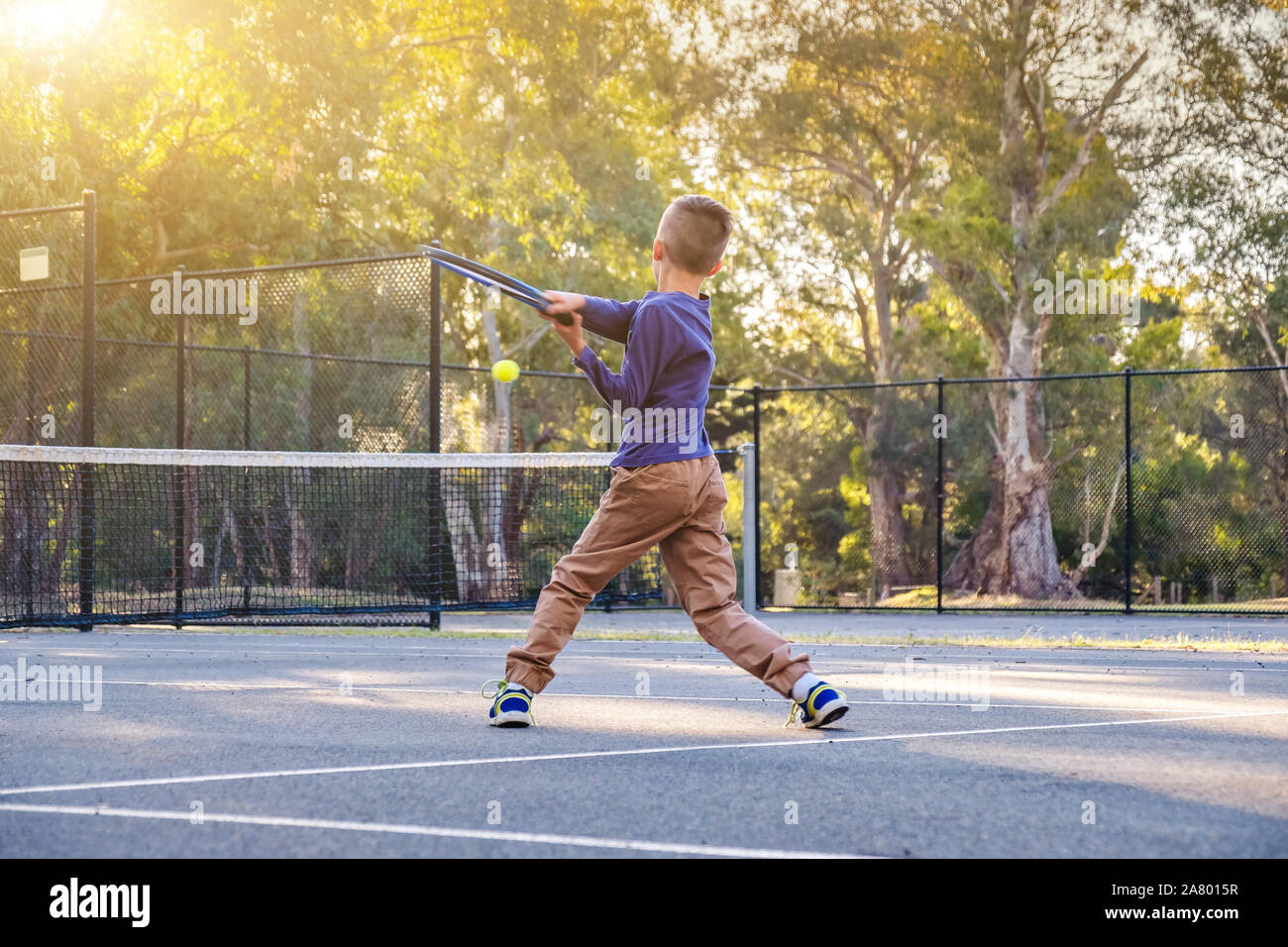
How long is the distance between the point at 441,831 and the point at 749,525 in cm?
1092

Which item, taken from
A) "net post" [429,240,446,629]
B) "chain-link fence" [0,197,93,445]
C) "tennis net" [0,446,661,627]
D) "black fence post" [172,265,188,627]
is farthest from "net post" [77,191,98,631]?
"chain-link fence" [0,197,93,445]

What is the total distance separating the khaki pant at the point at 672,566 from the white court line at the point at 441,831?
158 cm

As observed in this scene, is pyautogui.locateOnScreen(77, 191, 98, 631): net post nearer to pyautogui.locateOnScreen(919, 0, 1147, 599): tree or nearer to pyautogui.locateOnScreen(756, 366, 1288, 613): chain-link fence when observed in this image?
pyautogui.locateOnScreen(756, 366, 1288, 613): chain-link fence

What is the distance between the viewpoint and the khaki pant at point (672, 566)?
495 centimetres

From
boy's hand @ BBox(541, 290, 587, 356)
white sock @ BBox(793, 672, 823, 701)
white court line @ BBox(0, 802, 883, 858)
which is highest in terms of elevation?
boy's hand @ BBox(541, 290, 587, 356)

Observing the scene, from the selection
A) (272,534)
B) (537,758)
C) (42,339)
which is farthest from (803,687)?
(42,339)

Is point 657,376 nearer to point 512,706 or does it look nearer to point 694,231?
point 694,231

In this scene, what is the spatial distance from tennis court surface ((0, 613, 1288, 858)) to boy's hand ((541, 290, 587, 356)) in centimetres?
141

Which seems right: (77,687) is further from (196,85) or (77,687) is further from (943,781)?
(196,85)

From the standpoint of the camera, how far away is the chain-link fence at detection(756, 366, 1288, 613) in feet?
78.8

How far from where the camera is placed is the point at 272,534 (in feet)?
49.6

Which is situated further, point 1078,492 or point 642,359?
point 1078,492
